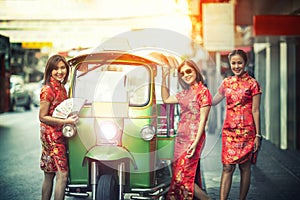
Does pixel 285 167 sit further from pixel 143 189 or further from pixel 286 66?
pixel 143 189

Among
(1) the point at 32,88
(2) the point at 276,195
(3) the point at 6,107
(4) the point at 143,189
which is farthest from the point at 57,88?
(1) the point at 32,88

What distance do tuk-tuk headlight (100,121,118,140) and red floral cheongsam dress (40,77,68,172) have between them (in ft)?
1.57

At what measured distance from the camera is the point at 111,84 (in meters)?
6.50

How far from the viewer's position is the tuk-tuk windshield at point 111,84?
6.36 meters

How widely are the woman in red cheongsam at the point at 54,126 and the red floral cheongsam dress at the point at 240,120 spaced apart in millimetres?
1723

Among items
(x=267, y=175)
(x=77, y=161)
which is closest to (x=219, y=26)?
(x=267, y=175)

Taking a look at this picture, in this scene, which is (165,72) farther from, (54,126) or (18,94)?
(18,94)

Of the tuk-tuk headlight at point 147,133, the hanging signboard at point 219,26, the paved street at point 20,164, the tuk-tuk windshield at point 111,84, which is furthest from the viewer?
the hanging signboard at point 219,26

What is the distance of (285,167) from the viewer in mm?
9695

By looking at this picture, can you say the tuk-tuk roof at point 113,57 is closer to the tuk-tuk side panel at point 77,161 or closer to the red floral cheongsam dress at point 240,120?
the tuk-tuk side panel at point 77,161

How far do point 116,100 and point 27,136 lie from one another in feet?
33.2

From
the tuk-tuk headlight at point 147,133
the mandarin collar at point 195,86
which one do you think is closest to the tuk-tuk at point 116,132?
the tuk-tuk headlight at point 147,133

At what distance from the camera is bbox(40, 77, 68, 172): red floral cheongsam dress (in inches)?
225

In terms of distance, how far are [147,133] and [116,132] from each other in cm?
35
